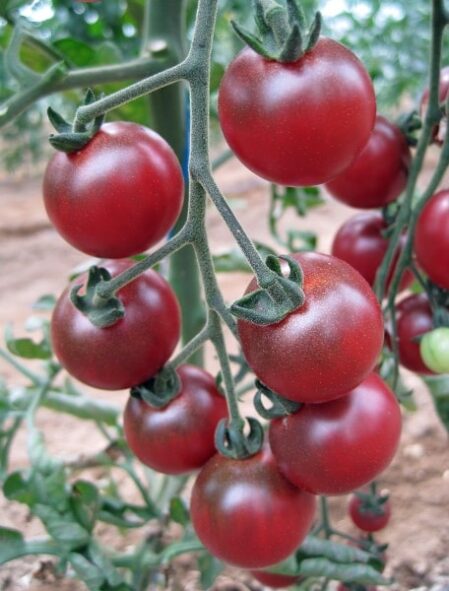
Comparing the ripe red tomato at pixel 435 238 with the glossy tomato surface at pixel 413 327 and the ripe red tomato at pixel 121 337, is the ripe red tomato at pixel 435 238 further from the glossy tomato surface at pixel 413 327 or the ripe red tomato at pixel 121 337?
the ripe red tomato at pixel 121 337

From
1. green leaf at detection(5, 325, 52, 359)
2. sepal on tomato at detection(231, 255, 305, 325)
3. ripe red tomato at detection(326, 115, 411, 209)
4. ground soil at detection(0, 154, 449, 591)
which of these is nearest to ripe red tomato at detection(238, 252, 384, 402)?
sepal on tomato at detection(231, 255, 305, 325)

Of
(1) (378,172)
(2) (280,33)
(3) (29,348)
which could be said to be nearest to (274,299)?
(2) (280,33)

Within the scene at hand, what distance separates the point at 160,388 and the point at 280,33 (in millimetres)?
301

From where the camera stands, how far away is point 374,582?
0.70 meters

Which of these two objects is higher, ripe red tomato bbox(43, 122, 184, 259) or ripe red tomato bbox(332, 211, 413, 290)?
ripe red tomato bbox(43, 122, 184, 259)

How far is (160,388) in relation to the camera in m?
0.57

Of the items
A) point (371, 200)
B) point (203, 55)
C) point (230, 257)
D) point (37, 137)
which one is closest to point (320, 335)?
point (203, 55)

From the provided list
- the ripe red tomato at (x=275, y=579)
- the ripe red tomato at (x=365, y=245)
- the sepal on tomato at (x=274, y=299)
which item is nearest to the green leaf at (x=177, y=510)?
the ripe red tomato at (x=275, y=579)

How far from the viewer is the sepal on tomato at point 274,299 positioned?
0.39 m

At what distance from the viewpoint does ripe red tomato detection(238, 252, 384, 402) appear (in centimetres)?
40

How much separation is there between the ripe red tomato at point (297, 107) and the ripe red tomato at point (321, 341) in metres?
0.07

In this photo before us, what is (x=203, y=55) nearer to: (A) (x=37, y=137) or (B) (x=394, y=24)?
(B) (x=394, y=24)

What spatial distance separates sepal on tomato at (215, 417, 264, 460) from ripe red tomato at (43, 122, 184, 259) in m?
0.17

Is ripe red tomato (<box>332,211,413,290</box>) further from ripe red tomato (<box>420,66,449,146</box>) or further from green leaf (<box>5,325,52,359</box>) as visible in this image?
green leaf (<box>5,325,52,359</box>)
